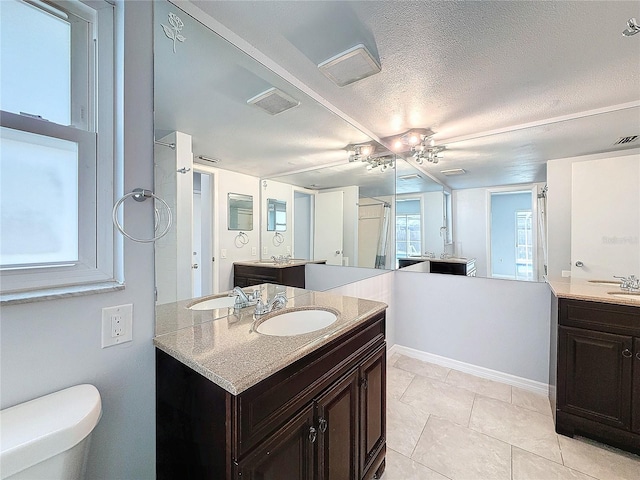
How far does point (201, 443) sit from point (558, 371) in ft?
7.29

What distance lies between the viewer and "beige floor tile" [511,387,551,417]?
6.59 ft

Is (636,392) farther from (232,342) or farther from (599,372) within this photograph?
Result: (232,342)

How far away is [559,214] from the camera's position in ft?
7.20

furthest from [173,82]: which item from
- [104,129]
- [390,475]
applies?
[390,475]

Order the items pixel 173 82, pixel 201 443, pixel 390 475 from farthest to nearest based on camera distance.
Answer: pixel 390 475
pixel 173 82
pixel 201 443

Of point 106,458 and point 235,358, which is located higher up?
point 235,358

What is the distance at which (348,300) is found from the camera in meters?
1.63

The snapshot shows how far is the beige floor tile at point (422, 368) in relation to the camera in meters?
2.53

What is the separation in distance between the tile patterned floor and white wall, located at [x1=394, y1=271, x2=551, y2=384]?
26 cm

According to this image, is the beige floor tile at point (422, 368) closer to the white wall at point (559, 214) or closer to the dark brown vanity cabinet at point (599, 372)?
the dark brown vanity cabinet at point (599, 372)

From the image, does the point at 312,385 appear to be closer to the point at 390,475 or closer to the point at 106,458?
the point at 106,458

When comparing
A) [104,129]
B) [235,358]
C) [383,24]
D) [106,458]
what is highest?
[383,24]

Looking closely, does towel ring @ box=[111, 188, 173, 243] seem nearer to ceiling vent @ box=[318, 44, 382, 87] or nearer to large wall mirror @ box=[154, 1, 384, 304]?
large wall mirror @ box=[154, 1, 384, 304]

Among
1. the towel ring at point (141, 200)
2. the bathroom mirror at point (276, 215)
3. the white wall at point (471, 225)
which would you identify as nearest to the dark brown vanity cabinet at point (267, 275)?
the bathroom mirror at point (276, 215)
